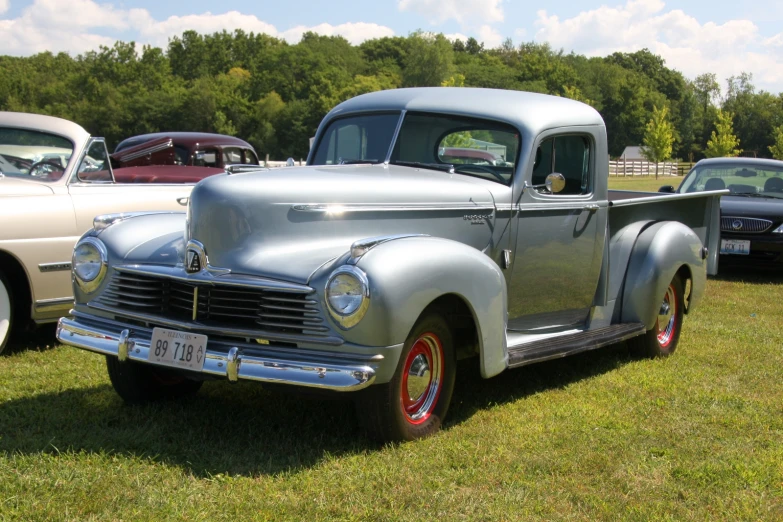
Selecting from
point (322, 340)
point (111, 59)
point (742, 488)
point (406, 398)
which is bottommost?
point (742, 488)

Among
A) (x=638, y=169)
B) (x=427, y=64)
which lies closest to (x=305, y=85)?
(x=427, y=64)

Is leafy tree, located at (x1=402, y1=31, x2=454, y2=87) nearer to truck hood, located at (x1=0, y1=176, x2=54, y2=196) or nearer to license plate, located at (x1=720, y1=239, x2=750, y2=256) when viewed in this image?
license plate, located at (x1=720, y1=239, x2=750, y2=256)

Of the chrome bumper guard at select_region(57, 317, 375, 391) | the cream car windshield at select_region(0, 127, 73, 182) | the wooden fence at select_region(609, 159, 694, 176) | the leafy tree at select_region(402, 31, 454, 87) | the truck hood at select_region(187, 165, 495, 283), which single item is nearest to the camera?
the chrome bumper guard at select_region(57, 317, 375, 391)

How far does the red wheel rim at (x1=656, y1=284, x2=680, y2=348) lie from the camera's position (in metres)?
6.32

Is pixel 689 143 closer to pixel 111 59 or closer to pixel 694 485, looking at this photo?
pixel 111 59

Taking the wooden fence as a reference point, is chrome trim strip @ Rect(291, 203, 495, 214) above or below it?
above

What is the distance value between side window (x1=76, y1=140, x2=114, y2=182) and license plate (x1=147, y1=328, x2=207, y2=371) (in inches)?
120

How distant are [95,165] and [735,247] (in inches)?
312

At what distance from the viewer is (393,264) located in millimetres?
3812

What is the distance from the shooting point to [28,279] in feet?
19.4

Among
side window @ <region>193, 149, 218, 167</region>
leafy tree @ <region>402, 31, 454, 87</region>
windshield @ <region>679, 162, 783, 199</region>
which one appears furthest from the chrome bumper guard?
leafy tree @ <region>402, 31, 454, 87</region>

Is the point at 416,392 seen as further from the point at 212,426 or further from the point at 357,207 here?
the point at 212,426

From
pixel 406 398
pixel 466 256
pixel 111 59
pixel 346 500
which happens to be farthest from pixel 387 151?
pixel 111 59

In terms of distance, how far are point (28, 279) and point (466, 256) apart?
11.0 feet
